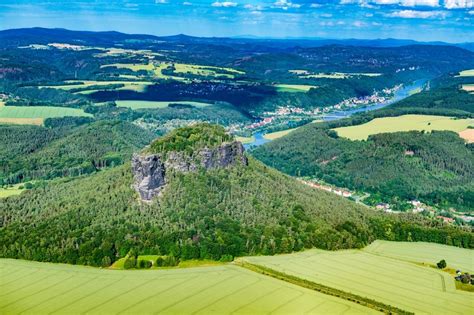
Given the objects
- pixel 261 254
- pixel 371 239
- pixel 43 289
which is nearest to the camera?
pixel 43 289

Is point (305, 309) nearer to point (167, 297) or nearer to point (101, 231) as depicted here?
point (167, 297)

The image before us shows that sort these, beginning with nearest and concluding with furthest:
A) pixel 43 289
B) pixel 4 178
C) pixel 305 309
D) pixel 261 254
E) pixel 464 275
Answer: pixel 305 309 < pixel 43 289 < pixel 464 275 < pixel 261 254 < pixel 4 178

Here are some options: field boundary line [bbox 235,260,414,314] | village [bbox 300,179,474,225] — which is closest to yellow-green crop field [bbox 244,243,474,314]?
field boundary line [bbox 235,260,414,314]

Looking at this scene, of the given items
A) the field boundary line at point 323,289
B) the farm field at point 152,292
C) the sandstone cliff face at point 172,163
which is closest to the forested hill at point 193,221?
the sandstone cliff face at point 172,163

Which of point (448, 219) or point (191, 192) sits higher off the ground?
point (191, 192)

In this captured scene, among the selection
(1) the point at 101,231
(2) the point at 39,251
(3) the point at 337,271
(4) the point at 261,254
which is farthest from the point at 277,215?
(2) the point at 39,251

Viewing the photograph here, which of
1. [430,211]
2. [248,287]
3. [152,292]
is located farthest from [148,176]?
[430,211]

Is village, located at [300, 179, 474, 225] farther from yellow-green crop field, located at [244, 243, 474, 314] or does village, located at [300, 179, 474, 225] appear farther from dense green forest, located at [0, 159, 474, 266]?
yellow-green crop field, located at [244, 243, 474, 314]
